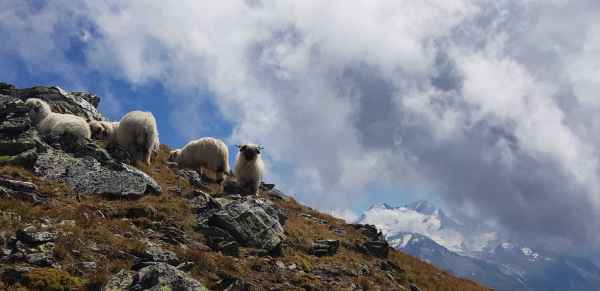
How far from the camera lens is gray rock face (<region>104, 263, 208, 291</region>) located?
33.4ft

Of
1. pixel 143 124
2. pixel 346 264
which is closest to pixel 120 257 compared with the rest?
pixel 346 264

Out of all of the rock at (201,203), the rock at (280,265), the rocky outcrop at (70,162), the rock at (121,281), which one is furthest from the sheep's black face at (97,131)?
the rock at (121,281)

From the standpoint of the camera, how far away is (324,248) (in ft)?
60.2

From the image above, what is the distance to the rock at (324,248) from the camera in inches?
703

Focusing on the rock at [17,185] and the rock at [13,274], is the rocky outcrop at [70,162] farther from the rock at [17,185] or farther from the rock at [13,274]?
the rock at [13,274]

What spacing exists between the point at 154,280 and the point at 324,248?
915cm

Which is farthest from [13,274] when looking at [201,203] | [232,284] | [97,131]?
[97,131]

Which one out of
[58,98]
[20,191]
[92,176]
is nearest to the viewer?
[20,191]

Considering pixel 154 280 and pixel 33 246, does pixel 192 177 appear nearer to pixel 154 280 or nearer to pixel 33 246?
pixel 33 246

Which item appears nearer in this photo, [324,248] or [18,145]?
[18,145]

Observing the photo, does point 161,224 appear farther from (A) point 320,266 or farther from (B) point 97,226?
(A) point 320,266

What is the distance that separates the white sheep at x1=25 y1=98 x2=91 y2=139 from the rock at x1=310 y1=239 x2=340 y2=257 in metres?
12.2

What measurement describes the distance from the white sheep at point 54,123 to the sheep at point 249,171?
302 inches

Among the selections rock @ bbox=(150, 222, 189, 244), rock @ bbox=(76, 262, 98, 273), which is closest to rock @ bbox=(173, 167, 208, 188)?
rock @ bbox=(150, 222, 189, 244)
